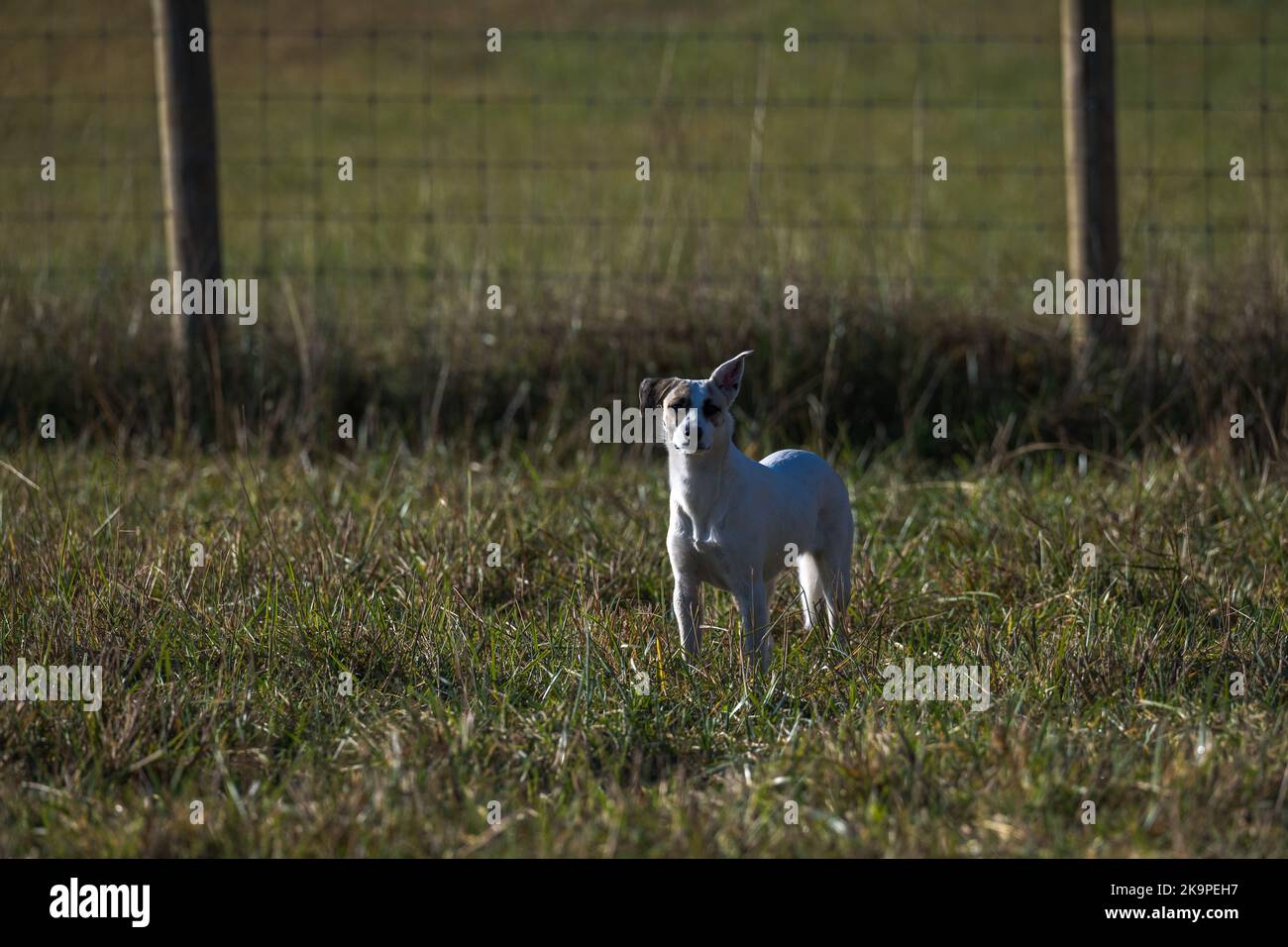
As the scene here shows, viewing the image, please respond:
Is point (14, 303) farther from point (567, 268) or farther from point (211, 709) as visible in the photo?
point (211, 709)

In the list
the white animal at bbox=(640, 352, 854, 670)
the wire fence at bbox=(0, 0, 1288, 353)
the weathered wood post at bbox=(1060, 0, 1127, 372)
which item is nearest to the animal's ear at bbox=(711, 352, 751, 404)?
the white animal at bbox=(640, 352, 854, 670)

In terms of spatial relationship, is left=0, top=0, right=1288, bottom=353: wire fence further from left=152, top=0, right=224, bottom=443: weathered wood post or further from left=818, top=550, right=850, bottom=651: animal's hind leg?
left=818, top=550, right=850, bottom=651: animal's hind leg

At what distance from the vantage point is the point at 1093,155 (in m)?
6.08

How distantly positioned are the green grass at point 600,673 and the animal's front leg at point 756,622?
6 centimetres

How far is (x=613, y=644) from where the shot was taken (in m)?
3.81

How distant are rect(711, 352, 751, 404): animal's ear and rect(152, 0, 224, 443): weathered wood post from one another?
10.0ft

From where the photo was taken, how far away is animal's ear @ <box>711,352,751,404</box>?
11.8 ft

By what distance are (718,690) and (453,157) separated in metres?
15.7

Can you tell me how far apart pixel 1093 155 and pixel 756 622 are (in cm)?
340

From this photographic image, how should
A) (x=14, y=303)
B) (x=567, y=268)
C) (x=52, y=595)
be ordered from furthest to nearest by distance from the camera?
1. (x=567, y=268)
2. (x=14, y=303)
3. (x=52, y=595)

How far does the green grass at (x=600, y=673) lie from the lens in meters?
2.89

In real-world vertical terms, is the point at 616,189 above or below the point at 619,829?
above

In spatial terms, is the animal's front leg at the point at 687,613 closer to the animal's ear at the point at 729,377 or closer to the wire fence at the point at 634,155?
the animal's ear at the point at 729,377
